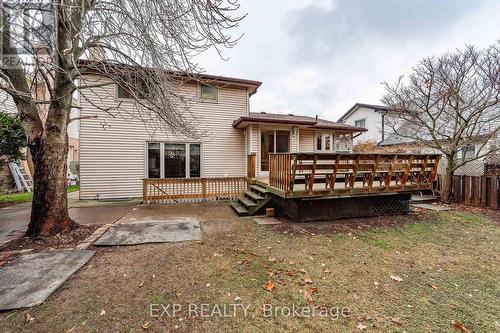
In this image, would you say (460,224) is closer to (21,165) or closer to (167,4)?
(167,4)

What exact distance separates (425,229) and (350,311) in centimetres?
431

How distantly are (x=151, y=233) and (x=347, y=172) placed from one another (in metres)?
4.96

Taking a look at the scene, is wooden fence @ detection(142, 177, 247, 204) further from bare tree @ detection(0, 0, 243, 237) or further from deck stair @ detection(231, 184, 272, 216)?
bare tree @ detection(0, 0, 243, 237)

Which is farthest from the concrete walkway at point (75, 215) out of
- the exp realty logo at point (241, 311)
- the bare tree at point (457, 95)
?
the bare tree at point (457, 95)

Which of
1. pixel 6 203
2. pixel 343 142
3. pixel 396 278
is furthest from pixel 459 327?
pixel 6 203

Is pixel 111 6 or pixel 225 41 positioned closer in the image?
pixel 111 6

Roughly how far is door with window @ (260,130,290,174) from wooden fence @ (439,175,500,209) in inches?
269

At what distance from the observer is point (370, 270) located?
127 inches

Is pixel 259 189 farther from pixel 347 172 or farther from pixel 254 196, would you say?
pixel 347 172

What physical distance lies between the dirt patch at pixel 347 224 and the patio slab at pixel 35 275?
3.87m

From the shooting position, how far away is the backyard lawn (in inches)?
84.5

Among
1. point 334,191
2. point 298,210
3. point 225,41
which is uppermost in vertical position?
point 225,41

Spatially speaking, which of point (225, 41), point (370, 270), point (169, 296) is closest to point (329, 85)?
point (225, 41)

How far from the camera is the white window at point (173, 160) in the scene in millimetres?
9359
